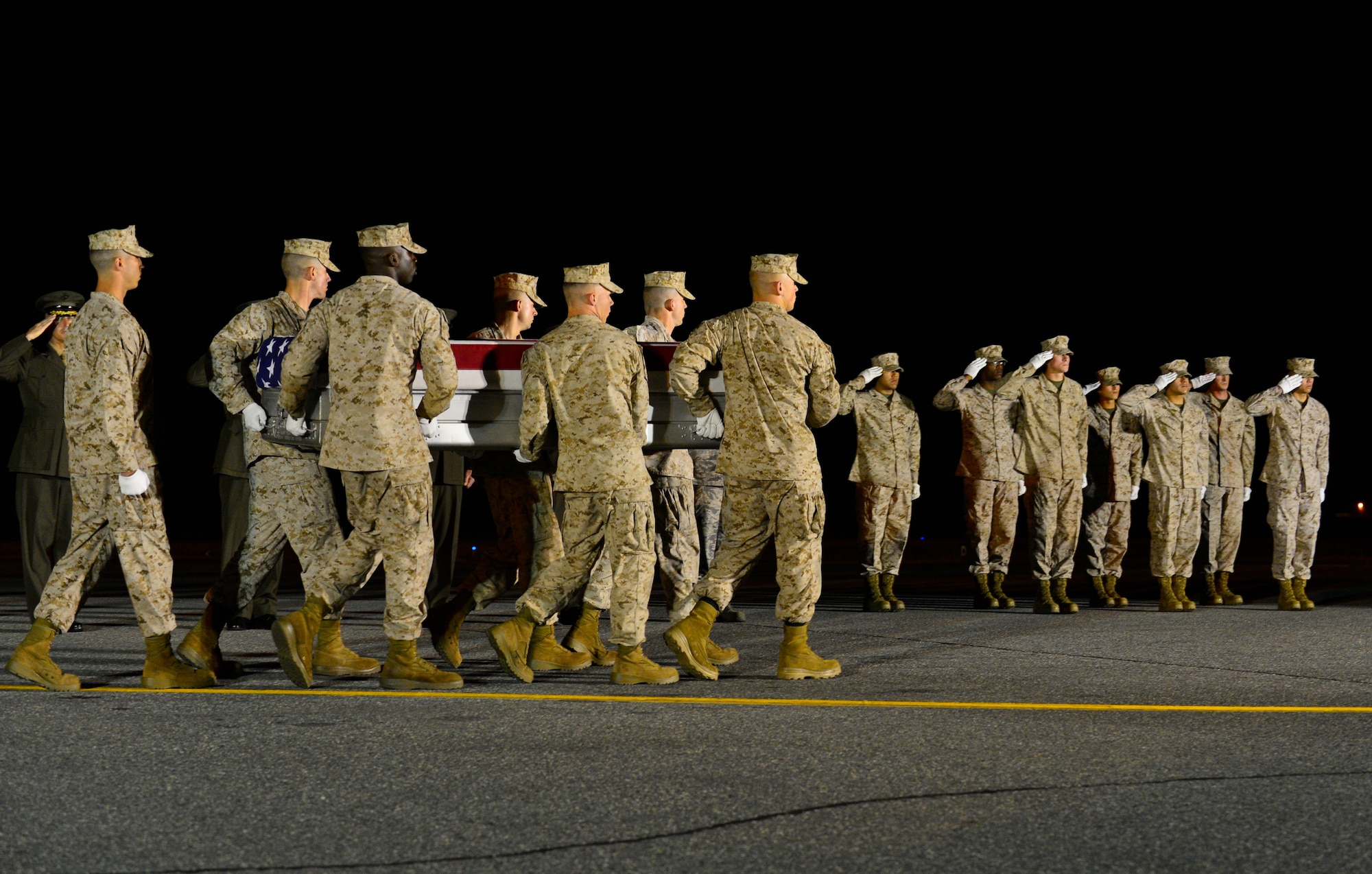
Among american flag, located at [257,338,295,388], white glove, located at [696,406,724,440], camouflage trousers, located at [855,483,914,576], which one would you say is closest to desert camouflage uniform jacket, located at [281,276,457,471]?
american flag, located at [257,338,295,388]

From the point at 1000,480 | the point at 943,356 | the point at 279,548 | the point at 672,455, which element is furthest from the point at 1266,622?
the point at 943,356

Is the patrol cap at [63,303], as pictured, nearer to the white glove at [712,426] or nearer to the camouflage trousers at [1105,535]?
the white glove at [712,426]

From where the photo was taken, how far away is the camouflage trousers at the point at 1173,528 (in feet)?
38.5

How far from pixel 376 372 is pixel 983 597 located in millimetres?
6661

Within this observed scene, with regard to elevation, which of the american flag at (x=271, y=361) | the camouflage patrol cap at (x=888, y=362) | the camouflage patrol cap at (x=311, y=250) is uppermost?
the camouflage patrol cap at (x=311, y=250)

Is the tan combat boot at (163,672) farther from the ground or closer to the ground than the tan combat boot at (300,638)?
closer to the ground

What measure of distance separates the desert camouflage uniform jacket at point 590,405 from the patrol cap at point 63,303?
10.9 ft

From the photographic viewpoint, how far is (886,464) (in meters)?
12.4

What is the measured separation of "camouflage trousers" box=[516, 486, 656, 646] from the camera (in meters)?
6.79

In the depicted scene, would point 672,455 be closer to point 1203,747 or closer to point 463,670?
point 463,670

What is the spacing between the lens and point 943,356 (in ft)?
121

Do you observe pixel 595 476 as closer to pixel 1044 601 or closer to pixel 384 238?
pixel 384 238

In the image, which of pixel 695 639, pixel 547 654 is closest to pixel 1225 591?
pixel 695 639

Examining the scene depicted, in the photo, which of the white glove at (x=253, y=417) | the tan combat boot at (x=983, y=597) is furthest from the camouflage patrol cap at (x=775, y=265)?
the tan combat boot at (x=983, y=597)
